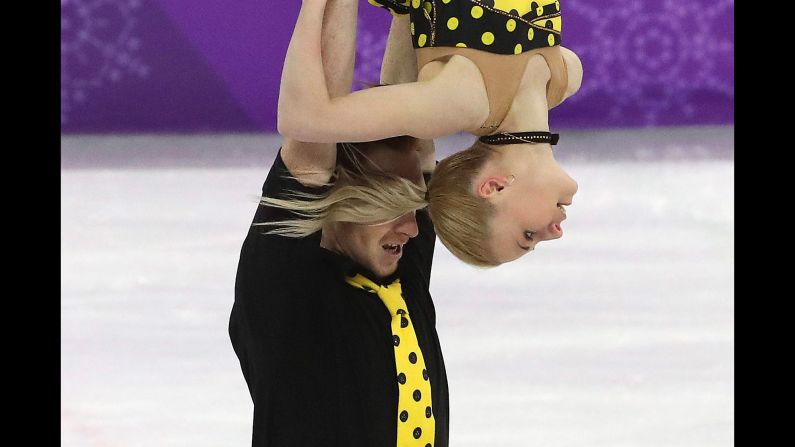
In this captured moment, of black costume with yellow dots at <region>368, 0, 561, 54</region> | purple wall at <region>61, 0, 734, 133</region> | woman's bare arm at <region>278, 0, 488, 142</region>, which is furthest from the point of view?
purple wall at <region>61, 0, 734, 133</region>

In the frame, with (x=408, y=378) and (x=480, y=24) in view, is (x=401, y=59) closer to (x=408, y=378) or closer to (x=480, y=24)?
(x=480, y=24)

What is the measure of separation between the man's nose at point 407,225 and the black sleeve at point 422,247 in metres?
0.14

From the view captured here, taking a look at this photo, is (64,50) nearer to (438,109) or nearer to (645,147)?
(645,147)

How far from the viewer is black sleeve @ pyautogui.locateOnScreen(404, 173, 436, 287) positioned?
2.65 meters

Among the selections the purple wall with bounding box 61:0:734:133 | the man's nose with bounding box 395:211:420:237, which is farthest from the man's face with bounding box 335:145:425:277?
the purple wall with bounding box 61:0:734:133

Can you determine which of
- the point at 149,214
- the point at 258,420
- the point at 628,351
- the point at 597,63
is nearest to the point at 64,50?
the point at 149,214

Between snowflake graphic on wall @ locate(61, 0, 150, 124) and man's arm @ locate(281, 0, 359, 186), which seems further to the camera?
snowflake graphic on wall @ locate(61, 0, 150, 124)

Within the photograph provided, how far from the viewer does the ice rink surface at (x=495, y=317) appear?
12.0 feet

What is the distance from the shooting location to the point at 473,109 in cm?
229

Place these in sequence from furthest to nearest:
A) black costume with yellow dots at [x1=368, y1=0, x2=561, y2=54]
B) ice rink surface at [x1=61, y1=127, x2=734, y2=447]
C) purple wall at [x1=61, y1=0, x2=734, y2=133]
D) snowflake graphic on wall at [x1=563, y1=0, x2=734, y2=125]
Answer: snowflake graphic on wall at [x1=563, y1=0, x2=734, y2=125] < purple wall at [x1=61, y1=0, x2=734, y2=133] < ice rink surface at [x1=61, y1=127, x2=734, y2=447] < black costume with yellow dots at [x1=368, y1=0, x2=561, y2=54]

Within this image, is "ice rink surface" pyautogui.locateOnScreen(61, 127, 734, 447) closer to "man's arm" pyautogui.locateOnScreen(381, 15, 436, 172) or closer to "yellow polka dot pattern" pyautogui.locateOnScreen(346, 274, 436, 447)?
"yellow polka dot pattern" pyautogui.locateOnScreen(346, 274, 436, 447)

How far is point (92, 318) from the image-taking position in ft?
14.4

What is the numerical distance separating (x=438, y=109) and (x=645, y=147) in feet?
17.8

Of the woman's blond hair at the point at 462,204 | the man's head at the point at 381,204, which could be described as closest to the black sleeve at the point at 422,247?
the man's head at the point at 381,204
